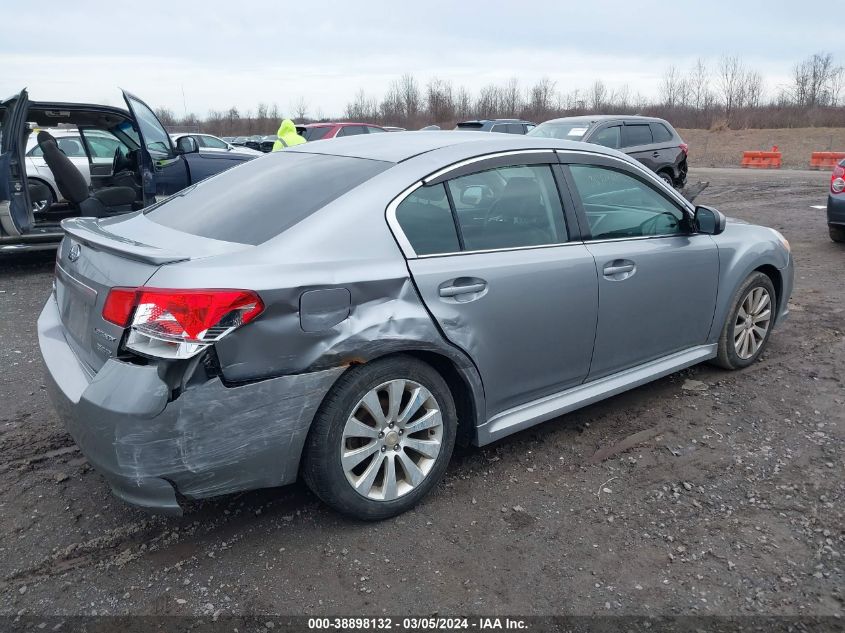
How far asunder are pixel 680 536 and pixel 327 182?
2.17 m

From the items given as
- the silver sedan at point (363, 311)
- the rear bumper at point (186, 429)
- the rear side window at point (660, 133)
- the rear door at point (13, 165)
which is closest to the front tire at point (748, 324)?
the silver sedan at point (363, 311)

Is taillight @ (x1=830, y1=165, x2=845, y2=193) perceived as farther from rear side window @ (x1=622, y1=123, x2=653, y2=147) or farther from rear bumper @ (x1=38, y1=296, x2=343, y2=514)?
rear bumper @ (x1=38, y1=296, x2=343, y2=514)

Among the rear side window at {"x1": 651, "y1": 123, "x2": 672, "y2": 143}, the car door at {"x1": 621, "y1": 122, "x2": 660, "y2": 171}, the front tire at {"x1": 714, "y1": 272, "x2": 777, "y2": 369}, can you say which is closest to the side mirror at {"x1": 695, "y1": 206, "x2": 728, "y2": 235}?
the front tire at {"x1": 714, "y1": 272, "x2": 777, "y2": 369}

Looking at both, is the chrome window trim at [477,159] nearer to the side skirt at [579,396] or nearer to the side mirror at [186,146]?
the side skirt at [579,396]

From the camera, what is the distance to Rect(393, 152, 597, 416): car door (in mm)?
2928

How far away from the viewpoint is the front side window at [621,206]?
3572 millimetres

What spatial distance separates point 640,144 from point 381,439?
35.3 ft

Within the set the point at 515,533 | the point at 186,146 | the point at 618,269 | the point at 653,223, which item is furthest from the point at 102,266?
the point at 186,146

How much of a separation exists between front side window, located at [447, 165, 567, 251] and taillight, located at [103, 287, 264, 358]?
1.12 metres

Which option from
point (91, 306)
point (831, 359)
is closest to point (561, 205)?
point (91, 306)

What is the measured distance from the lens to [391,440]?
2.87 m

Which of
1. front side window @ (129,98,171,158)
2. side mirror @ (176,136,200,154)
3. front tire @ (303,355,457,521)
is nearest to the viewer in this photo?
front tire @ (303,355,457,521)

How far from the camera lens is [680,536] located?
2.85 m

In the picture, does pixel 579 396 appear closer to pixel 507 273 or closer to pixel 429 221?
pixel 507 273
